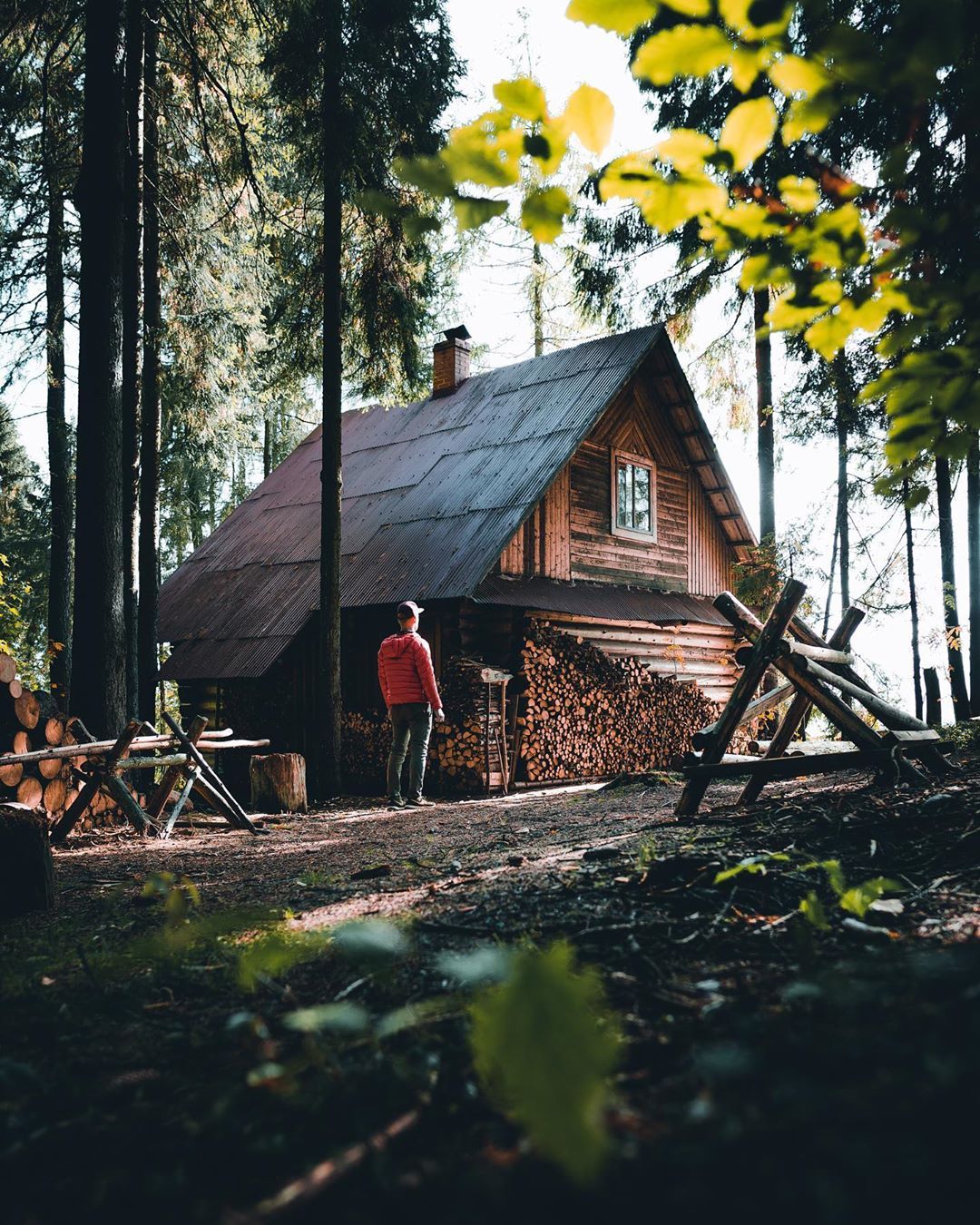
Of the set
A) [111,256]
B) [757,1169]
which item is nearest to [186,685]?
[111,256]

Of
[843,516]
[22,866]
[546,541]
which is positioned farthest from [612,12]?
[843,516]

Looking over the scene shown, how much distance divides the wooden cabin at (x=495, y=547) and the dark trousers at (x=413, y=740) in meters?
1.92

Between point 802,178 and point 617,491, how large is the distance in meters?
13.5

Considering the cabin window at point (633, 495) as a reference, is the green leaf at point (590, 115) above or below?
below

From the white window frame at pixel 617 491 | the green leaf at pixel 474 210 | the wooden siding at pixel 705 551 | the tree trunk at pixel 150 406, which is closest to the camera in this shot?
the green leaf at pixel 474 210

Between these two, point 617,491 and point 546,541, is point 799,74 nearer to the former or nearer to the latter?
point 546,541

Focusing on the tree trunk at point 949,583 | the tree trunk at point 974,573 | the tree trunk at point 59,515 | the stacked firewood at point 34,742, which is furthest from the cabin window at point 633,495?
the tree trunk at point 59,515

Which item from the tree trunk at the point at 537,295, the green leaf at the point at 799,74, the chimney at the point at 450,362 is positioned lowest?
the green leaf at the point at 799,74

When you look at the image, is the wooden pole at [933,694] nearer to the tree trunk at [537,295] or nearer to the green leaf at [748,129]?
the tree trunk at [537,295]

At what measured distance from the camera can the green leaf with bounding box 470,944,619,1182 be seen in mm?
1152

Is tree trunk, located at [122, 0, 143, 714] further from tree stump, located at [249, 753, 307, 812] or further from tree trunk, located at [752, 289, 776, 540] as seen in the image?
tree trunk, located at [752, 289, 776, 540]

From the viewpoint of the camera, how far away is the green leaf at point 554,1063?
1.15 m

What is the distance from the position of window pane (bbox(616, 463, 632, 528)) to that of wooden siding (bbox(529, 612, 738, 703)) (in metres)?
2.10

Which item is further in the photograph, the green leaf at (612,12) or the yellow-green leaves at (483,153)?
the yellow-green leaves at (483,153)
